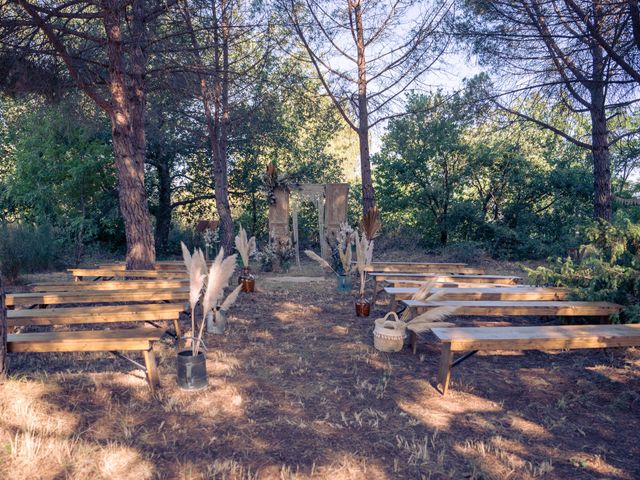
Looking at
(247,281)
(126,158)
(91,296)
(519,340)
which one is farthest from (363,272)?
(126,158)

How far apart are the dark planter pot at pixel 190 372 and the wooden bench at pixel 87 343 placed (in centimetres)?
20

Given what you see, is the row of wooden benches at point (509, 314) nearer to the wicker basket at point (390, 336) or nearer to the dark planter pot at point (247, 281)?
the wicker basket at point (390, 336)

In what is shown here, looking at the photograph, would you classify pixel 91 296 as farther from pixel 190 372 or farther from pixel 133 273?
pixel 190 372

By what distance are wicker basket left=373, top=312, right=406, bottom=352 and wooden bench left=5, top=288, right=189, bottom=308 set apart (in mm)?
2037

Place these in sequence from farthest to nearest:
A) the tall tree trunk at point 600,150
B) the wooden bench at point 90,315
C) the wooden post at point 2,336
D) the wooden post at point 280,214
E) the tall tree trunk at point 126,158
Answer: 1. the wooden post at point 280,214
2. the tall tree trunk at point 600,150
3. the tall tree trunk at point 126,158
4. the wooden bench at point 90,315
5. the wooden post at point 2,336

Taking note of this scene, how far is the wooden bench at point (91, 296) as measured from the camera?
4.36 m

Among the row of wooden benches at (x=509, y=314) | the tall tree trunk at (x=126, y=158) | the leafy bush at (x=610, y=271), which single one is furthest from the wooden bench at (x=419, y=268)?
the tall tree trunk at (x=126, y=158)

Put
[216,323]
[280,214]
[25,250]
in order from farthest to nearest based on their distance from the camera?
[280,214]
[25,250]
[216,323]

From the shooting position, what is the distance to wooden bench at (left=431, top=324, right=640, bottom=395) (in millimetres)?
3352

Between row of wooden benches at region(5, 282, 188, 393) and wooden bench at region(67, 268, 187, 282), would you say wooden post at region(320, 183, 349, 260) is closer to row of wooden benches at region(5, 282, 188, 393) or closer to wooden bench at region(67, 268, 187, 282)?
wooden bench at region(67, 268, 187, 282)

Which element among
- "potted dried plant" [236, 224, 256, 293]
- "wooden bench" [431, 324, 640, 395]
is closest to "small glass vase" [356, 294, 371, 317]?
"potted dried plant" [236, 224, 256, 293]

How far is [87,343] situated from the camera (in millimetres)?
3152

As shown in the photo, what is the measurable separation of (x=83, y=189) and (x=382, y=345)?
36.2ft

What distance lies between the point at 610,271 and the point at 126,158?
649cm
